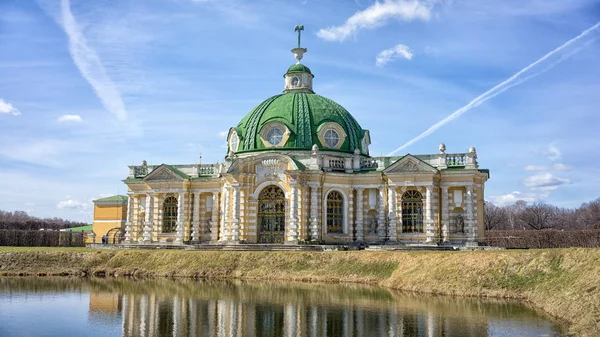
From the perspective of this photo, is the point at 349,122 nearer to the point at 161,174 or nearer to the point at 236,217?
the point at 236,217

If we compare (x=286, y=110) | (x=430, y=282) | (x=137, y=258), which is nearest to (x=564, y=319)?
(x=430, y=282)

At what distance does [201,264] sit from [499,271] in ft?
69.6

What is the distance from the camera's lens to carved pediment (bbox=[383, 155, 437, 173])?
51.6m

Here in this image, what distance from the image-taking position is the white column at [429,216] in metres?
51.1

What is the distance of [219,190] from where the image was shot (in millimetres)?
58062

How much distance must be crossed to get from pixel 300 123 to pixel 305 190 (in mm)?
7358

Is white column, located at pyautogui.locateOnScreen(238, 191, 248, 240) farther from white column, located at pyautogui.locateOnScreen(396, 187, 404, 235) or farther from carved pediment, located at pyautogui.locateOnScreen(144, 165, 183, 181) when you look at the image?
white column, located at pyautogui.locateOnScreen(396, 187, 404, 235)

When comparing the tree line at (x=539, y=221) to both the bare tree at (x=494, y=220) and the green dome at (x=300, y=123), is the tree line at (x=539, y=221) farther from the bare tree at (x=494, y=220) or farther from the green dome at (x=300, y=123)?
the green dome at (x=300, y=123)

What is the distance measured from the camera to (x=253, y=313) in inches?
1057

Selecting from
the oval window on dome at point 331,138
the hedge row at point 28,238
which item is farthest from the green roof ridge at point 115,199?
the oval window on dome at point 331,138

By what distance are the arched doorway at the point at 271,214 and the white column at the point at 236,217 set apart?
6.78ft

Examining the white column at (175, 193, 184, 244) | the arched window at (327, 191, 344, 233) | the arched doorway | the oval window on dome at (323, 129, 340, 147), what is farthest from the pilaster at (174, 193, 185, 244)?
the oval window on dome at (323, 129, 340, 147)

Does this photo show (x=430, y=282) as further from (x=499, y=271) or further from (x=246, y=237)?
(x=246, y=237)

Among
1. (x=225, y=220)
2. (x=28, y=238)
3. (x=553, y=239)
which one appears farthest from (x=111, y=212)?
(x=553, y=239)
